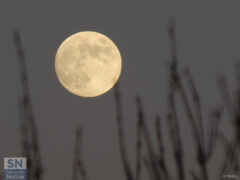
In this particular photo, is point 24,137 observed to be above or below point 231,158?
above

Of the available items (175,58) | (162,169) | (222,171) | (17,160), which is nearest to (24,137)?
(162,169)

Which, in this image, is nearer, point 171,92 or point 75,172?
point 75,172

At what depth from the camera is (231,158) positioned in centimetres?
515

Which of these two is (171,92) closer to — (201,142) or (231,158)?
(201,142)

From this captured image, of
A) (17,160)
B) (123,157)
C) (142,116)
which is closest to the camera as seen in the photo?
(123,157)

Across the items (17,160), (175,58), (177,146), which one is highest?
(175,58)

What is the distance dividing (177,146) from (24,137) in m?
1.65

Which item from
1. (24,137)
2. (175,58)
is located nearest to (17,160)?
(24,137)

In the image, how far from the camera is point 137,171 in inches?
183

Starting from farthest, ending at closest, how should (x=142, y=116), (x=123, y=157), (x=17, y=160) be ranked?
1. (x=17, y=160)
2. (x=142, y=116)
3. (x=123, y=157)

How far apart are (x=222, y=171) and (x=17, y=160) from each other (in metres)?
6.01

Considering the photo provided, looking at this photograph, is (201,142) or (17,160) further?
(17,160)

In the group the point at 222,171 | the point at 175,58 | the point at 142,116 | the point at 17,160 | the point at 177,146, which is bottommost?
the point at 17,160

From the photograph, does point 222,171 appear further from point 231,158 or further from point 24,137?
point 24,137
